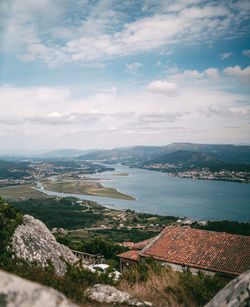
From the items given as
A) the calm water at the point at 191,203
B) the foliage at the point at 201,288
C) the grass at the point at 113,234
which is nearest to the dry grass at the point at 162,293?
the foliage at the point at 201,288

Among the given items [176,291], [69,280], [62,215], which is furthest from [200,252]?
[62,215]

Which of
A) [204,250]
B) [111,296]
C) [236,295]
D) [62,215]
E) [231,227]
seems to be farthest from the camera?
[62,215]

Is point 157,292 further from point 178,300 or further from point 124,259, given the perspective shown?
point 124,259

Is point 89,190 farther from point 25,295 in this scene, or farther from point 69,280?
point 25,295

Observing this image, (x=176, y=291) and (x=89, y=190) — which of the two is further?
(x=89, y=190)

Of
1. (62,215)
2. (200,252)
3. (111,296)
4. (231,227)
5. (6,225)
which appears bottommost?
(62,215)

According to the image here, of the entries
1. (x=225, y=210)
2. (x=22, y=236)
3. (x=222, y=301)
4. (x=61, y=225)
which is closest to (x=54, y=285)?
(x=222, y=301)

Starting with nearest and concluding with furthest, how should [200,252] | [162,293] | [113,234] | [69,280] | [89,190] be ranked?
[162,293] < [69,280] < [200,252] < [113,234] < [89,190]

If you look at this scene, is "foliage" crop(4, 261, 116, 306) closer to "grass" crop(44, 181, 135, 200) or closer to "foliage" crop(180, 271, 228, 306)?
"foliage" crop(180, 271, 228, 306)
